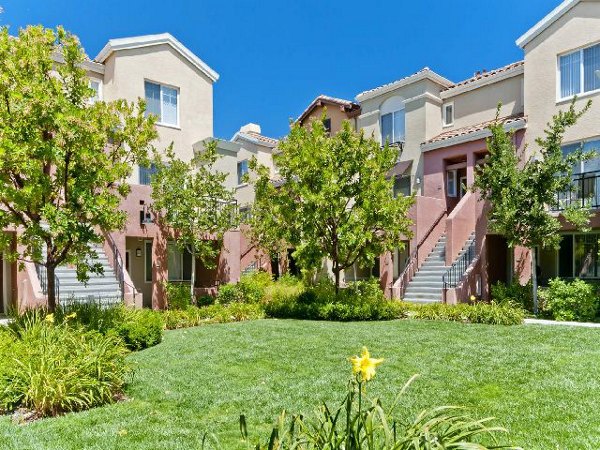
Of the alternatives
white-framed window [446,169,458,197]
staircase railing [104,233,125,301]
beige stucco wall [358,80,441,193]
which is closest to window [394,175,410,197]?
beige stucco wall [358,80,441,193]

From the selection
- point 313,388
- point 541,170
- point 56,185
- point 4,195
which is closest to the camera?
point 313,388

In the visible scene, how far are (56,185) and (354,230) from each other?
9.11 metres

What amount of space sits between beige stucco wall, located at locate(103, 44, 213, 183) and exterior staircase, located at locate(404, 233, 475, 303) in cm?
1283

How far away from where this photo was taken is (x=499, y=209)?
15.9 metres

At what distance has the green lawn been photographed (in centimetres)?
556

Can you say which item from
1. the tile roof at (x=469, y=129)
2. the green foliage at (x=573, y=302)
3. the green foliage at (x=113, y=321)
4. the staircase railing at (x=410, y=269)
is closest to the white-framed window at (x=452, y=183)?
the tile roof at (x=469, y=129)

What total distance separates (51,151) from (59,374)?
15.1ft

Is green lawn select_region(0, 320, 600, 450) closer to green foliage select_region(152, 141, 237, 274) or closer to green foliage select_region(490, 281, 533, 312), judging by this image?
green foliage select_region(490, 281, 533, 312)

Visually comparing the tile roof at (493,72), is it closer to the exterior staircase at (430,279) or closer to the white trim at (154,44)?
the exterior staircase at (430,279)

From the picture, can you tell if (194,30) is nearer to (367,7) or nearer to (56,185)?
(367,7)

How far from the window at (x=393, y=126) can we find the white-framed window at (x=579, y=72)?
26.0 feet

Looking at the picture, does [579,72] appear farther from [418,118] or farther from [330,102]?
[330,102]

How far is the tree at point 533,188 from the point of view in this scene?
15.5 m

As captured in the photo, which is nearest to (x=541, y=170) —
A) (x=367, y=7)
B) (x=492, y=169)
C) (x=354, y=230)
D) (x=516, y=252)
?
(x=492, y=169)
